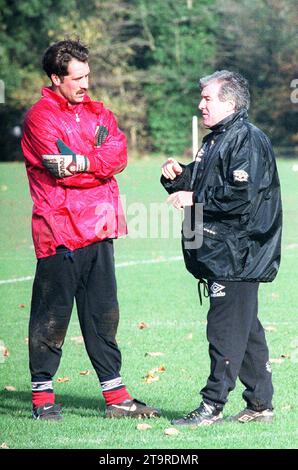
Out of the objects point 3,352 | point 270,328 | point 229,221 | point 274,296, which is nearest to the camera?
point 229,221

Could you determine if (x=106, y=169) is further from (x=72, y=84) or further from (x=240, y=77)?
(x=240, y=77)

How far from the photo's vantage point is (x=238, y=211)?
634 centimetres

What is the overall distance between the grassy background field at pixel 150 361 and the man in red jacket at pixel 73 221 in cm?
35

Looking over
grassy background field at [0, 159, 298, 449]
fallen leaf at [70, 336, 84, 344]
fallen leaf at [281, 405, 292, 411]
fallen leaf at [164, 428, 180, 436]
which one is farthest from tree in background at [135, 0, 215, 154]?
fallen leaf at [164, 428, 180, 436]

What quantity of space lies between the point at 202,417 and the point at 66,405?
128 cm

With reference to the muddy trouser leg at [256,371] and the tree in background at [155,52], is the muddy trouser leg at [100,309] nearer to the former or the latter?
the muddy trouser leg at [256,371]

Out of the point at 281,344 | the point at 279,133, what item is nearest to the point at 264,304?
the point at 281,344

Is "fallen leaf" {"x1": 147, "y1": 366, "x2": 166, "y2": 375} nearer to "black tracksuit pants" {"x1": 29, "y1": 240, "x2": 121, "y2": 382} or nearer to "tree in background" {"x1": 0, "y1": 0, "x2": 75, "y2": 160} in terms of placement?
"black tracksuit pants" {"x1": 29, "y1": 240, "x2": 121, "y2": 382}

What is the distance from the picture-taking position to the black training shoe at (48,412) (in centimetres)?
691

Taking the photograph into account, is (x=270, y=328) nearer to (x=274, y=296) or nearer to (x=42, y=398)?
(x=274, y=296)

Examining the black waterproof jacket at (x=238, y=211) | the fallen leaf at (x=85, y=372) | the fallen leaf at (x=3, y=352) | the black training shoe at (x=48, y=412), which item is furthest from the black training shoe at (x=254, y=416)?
the fallen leaf at (x=3, y=352)

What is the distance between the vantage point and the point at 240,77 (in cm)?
659

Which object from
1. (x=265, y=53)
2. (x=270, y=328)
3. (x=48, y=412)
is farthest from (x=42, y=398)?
(x=265, y=53)
